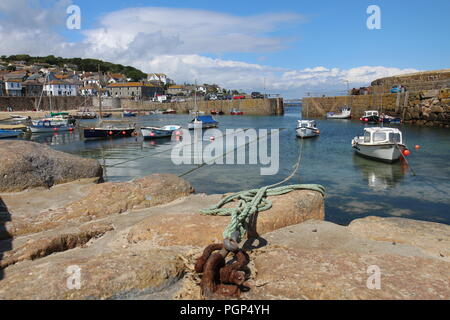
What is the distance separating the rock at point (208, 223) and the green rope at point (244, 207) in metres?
0.12

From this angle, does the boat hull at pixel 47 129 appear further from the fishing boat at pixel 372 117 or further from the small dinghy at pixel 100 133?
the fishing boat at pixel 372 117

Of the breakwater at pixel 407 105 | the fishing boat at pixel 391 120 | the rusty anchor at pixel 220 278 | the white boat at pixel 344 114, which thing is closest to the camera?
the rusty anchor at pixel 220 278

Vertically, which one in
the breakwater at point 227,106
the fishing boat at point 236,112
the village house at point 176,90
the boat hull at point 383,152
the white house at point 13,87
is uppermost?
the village house at point 176,90

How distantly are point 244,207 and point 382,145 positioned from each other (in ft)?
68.2

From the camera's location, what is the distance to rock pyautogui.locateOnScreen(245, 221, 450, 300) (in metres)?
3.98

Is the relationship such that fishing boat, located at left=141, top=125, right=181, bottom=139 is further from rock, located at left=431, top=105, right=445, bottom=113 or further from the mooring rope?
rock, located at left=431, top=105, right=445, bottom=113

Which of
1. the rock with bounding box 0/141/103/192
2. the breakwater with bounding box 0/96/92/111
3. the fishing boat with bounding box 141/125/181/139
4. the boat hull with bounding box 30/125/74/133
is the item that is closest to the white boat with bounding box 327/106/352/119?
the fishing boat with bounding box 141/125/181/139

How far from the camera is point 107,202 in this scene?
25.2 ft

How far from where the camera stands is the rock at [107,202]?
665cm

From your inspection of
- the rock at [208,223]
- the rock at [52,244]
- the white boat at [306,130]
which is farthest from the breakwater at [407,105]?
the rock at [52,244]

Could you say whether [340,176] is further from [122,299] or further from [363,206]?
[122,299]
